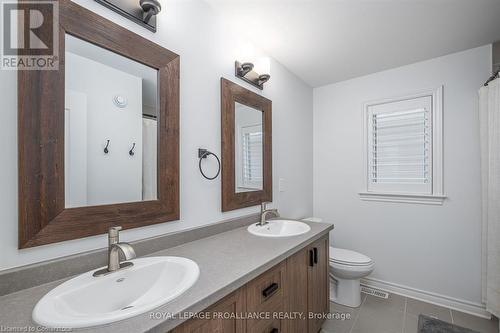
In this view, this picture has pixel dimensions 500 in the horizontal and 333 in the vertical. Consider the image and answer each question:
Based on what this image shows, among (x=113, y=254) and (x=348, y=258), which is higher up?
(x=113, y=254)

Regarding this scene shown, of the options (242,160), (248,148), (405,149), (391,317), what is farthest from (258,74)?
(391,317)

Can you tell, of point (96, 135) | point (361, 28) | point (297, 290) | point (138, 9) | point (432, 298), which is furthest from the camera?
point (432, 298)

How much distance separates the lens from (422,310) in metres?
2.03

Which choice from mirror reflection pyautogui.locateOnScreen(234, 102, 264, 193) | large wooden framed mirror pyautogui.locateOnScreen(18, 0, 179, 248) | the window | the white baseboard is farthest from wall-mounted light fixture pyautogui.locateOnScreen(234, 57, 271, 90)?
the white baseboard

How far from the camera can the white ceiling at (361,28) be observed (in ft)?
4.89

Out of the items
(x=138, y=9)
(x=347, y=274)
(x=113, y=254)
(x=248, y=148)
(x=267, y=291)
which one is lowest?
(x=347, y=274)

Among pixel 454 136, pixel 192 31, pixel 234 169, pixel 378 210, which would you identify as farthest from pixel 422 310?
pixel 192 31

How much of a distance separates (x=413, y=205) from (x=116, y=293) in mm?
2557

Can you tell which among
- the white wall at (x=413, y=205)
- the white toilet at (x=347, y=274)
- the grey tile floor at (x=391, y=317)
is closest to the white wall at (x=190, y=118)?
the white toilet at (x=347, y=274)

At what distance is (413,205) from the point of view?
2254 millimetres

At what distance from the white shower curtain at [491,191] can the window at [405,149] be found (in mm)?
311

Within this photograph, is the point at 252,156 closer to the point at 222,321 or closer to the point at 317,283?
the point at 317,283

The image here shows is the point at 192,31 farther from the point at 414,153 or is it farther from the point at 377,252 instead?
the point at 377,252

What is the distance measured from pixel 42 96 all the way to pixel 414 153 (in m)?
2.81
